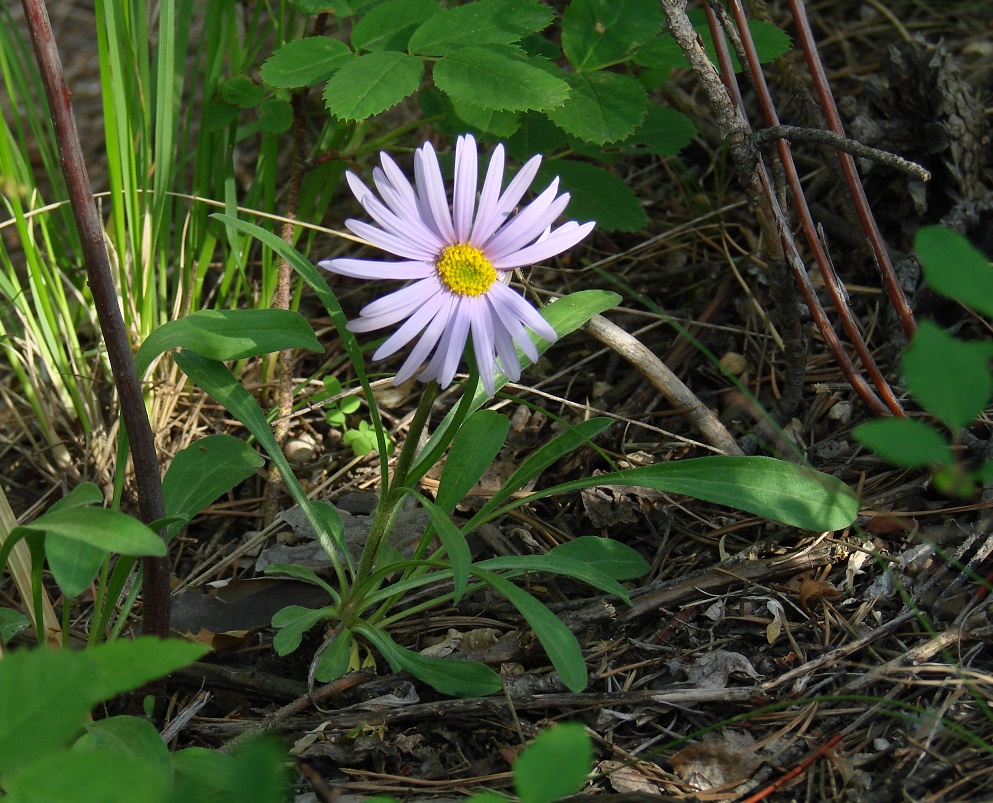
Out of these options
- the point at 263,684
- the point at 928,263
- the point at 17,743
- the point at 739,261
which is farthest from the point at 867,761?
the point at 739,261

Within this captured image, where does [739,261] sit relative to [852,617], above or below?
above

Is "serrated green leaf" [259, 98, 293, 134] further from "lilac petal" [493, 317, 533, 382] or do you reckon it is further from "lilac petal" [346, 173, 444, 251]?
"lilac petal" [493, 317, 533, 382]

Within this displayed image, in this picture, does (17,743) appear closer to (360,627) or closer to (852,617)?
(360,627)

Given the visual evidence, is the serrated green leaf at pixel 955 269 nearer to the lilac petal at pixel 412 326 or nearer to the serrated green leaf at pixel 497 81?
the lilac petal at pixel 412 326

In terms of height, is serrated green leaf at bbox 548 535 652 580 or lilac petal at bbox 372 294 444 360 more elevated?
lilac petal at bbox 372 294 444 360

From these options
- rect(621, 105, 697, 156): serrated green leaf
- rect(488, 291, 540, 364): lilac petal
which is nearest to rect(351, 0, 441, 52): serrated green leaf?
rect(621, 105, 697, 156): serrated green leaf

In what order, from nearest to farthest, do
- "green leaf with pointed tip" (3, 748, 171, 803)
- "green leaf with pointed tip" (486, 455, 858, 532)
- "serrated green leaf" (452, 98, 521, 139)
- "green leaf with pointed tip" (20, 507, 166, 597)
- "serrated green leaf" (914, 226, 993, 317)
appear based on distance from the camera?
"green leaf with pointed tip" (3, 748, 171, 803) → "serrated green leaf" (914, 226, 993, 317) → "green leaf with pointed tip" (20, 507, 166, 597) → "green leaf with pointed tip" (486, 455, 858, 532) → "serrated green leaf" (452, 98, 521, 139)

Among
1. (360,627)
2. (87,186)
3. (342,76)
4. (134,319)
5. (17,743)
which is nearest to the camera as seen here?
(17,743)
